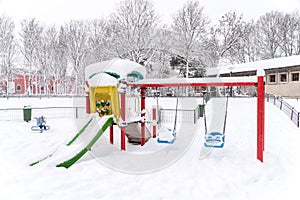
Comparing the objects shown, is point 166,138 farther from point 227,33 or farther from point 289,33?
point 289,33

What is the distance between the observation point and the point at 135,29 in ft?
71.8

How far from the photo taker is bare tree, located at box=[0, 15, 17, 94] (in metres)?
32.0

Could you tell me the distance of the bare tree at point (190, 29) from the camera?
25.2m

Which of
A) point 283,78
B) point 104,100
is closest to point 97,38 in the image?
point 283,78

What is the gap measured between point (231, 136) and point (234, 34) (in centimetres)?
2144

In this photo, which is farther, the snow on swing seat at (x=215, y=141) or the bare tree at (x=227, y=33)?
the bare tree at (x=227, y=33)

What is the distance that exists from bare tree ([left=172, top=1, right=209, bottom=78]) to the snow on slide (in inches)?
769

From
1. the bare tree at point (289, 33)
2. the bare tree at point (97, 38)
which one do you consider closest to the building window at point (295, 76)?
the bare tree at point (289, 33)

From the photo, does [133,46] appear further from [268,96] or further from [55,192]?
[55,192]

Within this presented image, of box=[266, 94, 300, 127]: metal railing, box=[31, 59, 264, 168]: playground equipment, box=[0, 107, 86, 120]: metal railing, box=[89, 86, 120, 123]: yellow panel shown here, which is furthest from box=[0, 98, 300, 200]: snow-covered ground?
box=[0, 107, 86, 120]: metal railing

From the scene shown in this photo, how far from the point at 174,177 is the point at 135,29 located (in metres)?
18.7

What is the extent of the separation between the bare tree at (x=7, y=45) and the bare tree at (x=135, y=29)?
19080 millimetres

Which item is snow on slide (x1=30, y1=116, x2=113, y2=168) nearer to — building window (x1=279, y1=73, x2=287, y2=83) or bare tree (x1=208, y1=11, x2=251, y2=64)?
bare tree (x1=208, y1=11, x2=251, y2=64)

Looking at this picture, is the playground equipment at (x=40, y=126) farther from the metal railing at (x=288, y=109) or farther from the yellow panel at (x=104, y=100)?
the metal railing at (x=288, y=109)
